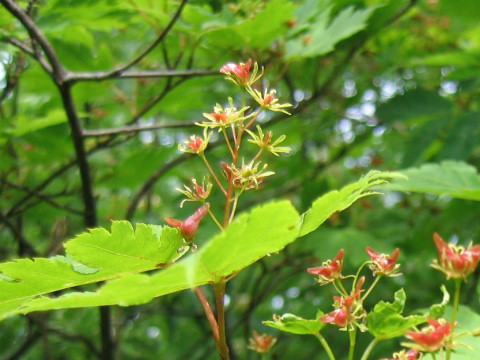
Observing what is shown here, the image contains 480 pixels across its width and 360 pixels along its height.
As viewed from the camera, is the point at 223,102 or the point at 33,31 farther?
the point at 223,102

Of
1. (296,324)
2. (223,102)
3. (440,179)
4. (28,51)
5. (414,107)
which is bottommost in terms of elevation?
(223,102)

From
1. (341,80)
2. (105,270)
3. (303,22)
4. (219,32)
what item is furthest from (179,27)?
(341,80)

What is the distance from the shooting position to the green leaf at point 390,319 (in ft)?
3.05

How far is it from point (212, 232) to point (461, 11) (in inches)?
53.7

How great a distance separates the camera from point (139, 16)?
2.04 meters

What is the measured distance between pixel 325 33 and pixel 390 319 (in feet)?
4.22

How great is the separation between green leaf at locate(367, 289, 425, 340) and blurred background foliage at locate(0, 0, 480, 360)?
73 centimetres

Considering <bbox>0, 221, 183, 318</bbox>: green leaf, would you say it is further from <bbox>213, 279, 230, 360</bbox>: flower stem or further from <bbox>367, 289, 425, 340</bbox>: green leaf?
<bbox>367, 289, 425, 340</bbox>: green leaf

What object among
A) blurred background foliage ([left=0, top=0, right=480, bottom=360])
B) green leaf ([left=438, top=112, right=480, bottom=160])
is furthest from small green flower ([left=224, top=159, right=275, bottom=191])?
green leaf ([left=438, top=112, right=480, bottom=160])

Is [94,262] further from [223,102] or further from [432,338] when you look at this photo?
[223,102]

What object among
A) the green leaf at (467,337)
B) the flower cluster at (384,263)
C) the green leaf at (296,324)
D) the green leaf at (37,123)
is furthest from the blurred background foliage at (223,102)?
the green leaf at (296,324)

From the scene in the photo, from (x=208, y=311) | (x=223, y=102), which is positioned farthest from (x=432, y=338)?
(x=223, y=102)

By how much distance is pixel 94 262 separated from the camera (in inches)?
36.0

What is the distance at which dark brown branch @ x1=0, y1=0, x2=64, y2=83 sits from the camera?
5.09 ft
